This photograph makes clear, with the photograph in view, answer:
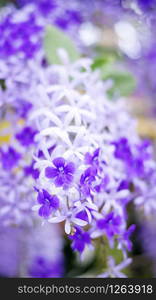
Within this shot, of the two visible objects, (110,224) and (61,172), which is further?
(110,224)

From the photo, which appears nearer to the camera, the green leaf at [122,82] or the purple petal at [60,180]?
the purple petal at [60,180]

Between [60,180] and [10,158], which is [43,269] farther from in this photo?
[60,180]

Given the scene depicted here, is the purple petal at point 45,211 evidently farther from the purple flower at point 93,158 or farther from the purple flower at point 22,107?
the purple flower at point 22,107

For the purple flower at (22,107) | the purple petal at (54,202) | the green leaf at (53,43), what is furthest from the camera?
the green leaf at (53,43)

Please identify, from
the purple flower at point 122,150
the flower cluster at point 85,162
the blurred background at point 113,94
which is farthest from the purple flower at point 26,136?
the blurred background at point 113,94

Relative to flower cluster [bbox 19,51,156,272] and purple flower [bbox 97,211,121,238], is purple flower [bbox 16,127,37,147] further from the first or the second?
purple flower [bbox 97,211,121,238]

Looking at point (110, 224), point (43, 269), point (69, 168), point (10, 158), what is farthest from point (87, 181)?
point (43, 269)
